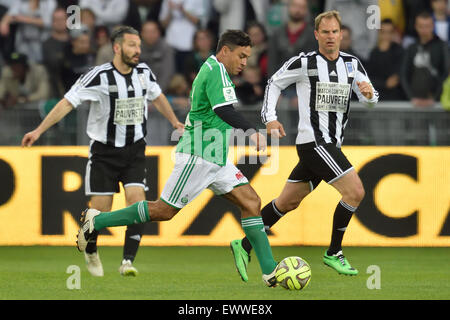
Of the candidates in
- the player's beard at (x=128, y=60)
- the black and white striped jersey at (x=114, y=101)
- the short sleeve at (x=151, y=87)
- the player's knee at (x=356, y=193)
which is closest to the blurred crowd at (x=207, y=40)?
the short sleeve at (x=151, y=87)

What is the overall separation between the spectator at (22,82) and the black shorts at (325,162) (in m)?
5.49

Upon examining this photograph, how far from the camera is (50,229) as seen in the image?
1178cm

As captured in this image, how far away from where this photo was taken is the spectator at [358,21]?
1374 centimetres

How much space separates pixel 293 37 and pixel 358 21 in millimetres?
1090

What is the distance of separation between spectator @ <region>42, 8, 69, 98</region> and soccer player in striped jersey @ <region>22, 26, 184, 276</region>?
4325mm

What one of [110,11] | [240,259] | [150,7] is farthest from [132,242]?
[150,7]

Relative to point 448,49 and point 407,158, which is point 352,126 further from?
point 448,49

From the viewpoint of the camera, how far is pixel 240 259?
28.1 ft

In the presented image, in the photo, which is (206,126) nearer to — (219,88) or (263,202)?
(219,88)

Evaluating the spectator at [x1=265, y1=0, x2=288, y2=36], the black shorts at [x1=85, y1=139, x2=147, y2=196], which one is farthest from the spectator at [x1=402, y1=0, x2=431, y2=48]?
the black shorts at [x1=85, y1=139, x2=147, y2=196]

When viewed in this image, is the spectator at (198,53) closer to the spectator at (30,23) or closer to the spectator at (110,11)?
the spectator at (110,11)

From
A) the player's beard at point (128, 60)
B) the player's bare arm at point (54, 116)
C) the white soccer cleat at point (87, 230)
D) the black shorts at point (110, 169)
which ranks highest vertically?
the player's beard at point (128, 60)

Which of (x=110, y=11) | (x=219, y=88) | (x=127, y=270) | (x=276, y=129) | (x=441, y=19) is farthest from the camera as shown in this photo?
(x=110, y=11)

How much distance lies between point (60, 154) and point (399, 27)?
17.0 feet
